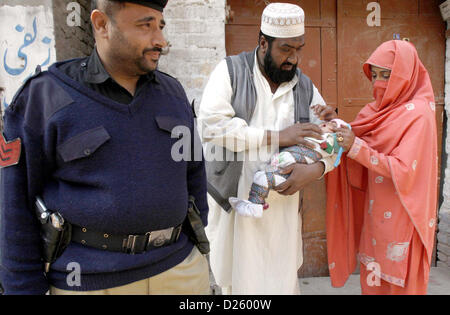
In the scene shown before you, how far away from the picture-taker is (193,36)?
297 centimetres

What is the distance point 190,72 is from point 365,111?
151 centimetres

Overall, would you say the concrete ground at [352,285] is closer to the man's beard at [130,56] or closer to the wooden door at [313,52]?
the wooden door at [313,52]

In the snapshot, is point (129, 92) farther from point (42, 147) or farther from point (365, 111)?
point (365, 111)

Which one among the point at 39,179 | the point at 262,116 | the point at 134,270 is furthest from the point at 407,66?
the point at 39,179

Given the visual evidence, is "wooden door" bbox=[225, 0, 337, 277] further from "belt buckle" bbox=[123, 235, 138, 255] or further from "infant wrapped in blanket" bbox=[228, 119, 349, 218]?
"belt buckle" bbox=[123, 235, 138, 255]

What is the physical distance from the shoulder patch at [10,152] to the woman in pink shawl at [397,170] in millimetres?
1754

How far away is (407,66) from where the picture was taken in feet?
7.43

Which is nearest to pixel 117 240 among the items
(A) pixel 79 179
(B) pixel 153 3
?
(A) pixel 79 179

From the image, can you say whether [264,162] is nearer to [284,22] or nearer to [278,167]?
[278,167]

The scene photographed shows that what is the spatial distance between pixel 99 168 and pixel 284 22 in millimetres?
1436

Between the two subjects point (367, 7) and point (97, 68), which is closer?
point (97, 68)

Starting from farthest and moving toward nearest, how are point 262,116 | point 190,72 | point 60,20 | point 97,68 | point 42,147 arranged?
point 190,72
point 60,20
point 262,116
point 97,68
point 42,147

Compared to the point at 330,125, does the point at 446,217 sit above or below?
below
